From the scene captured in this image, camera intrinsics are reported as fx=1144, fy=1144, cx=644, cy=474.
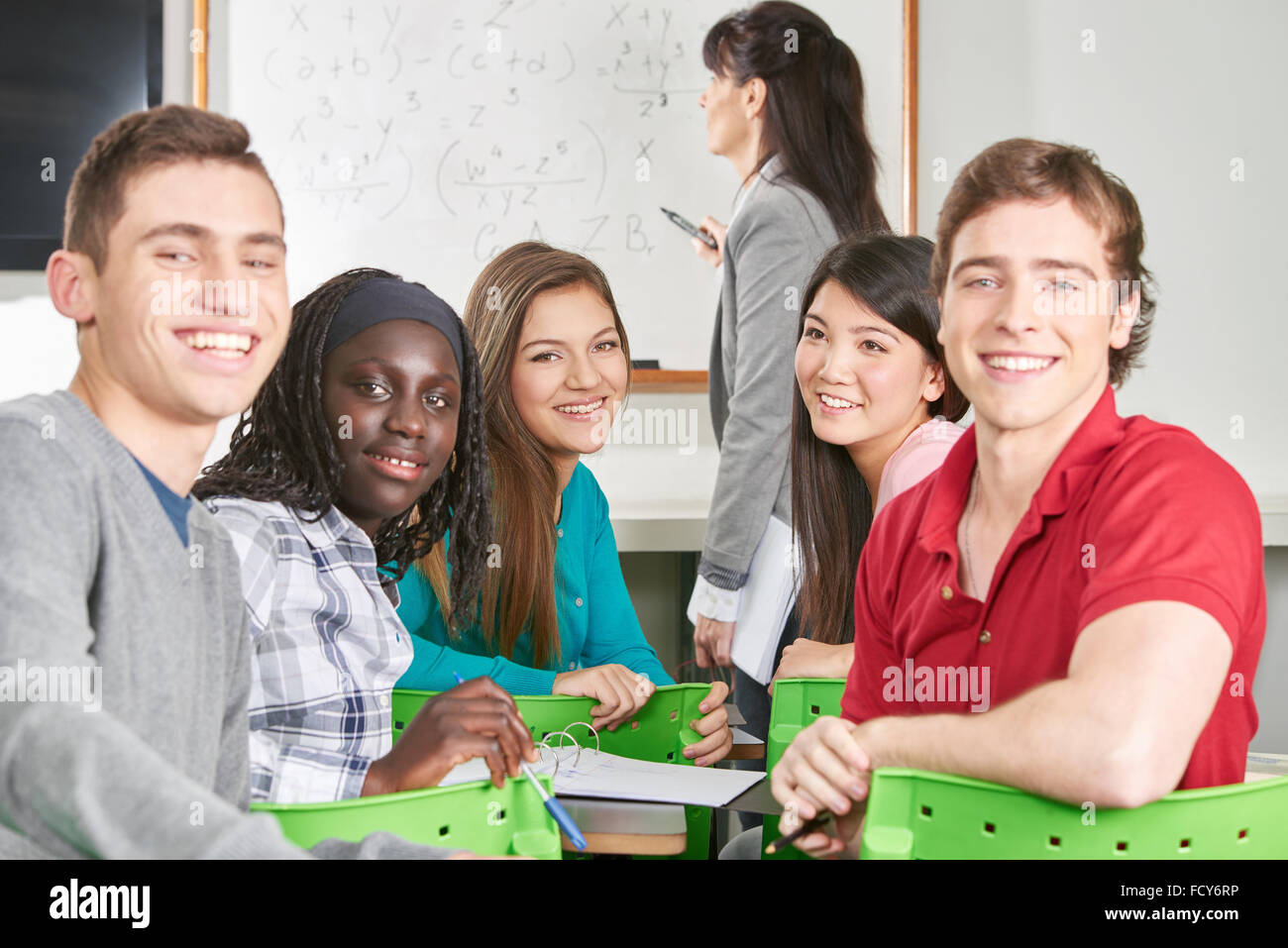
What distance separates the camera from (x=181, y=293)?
2.31 ft

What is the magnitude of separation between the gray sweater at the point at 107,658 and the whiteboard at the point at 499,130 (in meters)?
1.80

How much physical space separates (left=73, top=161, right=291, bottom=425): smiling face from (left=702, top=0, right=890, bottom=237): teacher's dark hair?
1.22 m

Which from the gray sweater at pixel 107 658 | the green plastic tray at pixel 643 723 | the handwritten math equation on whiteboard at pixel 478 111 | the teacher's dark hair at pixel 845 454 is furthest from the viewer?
the handwritten math equation on whiteboard at pixel 478 111

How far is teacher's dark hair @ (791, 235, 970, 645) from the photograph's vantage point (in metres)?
1.35

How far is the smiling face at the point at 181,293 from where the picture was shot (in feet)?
2.29

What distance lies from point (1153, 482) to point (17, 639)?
716 mm

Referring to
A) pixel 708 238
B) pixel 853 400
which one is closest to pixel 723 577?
pixel 853 400

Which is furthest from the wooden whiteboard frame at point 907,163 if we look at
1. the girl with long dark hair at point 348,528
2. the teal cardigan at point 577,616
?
the girl with long dark hair at point 348,528

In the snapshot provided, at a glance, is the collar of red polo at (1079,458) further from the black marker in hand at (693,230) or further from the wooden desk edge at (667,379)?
the wooden desk edge at (667,379)

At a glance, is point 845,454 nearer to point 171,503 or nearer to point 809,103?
point 809,103

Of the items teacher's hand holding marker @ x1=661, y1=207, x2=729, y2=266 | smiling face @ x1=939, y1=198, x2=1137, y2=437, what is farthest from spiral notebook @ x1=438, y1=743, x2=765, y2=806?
teacher's hand holding marker @ x1=661, y1=207, x2=729, y2=266

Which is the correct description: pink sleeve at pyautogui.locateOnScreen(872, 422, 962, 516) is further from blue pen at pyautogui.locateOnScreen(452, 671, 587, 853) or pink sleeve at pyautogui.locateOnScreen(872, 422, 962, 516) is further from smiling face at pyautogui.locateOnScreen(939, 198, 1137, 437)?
blue pen at pyautogui.locateOnScreen(452, 671, 587, 853)
